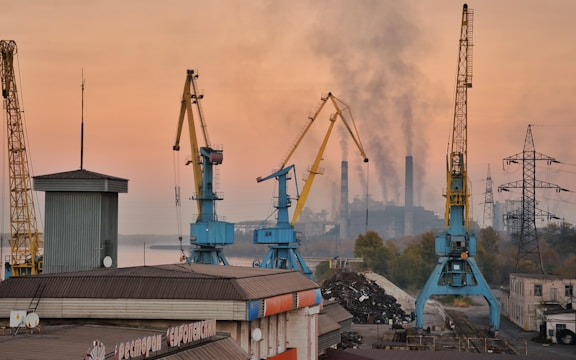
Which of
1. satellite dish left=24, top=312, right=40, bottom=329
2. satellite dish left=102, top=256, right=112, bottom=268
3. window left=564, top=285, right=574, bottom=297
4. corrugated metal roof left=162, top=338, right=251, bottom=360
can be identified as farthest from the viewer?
window left=564, top=285, right=574, bottom=297

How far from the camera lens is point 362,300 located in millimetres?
104000

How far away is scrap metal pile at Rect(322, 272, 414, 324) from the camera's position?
99137 mm

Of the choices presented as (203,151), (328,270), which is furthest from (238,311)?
(328,270)

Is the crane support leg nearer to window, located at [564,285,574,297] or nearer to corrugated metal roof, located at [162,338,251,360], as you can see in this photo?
window, located at [564,285,574,297]

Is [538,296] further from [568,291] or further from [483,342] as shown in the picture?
[483,342]

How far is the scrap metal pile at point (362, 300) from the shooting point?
9914 centimetres

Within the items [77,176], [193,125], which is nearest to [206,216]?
[193,125]

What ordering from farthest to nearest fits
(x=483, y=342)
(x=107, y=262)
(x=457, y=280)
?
(x=457, y=280) → (x=483, y=342) → (x=107, y=262)

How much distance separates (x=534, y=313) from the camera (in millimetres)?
96000

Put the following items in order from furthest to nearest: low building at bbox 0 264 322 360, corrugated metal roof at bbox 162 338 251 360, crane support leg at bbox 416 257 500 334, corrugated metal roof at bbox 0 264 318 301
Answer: crane support leg at bbox 416 257 500 334 < corrugated metal roof at bbox 0 264 318 301 < low building at bbox 0 264 322 360 < corrugated metal roof at bbox 162 338 251 360

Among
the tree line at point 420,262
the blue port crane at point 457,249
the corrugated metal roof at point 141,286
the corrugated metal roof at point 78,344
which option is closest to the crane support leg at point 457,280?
the blue port crane at point 457,249

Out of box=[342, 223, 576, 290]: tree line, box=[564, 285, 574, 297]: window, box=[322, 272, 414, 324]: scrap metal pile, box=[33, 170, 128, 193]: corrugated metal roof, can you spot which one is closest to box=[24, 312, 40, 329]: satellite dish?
box=[33, 170, 128, 193]: corrugated metal roof

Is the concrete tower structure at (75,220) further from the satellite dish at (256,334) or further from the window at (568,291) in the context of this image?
the window at (568,291)

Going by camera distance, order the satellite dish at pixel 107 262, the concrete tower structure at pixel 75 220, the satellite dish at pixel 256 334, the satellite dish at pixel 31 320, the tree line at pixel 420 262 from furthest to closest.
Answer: the tree line at pixel 420 262, the concrete tower structure at pixel 75 220, the satellite dish at pixel 107 262, the satellite dish at pixel 256 334, the satellite dish at pixel 31 320
